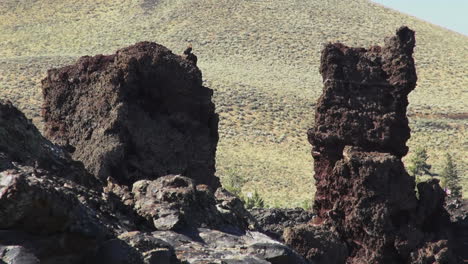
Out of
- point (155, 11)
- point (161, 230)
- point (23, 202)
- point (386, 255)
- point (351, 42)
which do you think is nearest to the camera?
point (23, 202)

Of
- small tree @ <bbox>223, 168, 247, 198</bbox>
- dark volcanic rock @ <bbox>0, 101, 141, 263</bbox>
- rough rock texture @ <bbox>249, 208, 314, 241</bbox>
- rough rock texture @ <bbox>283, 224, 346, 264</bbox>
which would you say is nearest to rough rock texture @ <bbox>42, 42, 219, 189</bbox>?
rough rock texture @ <bbox>283, 224, 346, 264</bbox>

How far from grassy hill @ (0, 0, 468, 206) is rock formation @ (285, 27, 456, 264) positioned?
27.1 meters

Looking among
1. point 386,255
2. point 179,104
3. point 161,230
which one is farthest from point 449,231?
point 161,230

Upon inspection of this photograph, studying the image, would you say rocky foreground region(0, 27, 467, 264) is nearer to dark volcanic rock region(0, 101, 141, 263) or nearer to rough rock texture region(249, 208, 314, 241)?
dark volcanic rock region(0, 101, 141, 263)

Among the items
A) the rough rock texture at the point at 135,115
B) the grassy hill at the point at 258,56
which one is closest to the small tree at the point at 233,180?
the grassy hill at the point at 258,56

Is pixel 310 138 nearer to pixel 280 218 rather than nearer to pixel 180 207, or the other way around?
pixel 280 218

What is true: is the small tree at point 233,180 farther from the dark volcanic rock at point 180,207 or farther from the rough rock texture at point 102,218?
the rough rock texture at point 102,218

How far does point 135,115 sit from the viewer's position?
52.9 feet

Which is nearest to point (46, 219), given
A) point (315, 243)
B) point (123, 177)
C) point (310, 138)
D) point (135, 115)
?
point (315, 243)

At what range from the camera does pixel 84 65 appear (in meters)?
17.0

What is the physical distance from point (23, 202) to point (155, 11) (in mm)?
116559

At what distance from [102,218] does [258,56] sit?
9319 cm

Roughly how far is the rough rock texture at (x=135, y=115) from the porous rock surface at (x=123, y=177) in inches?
0.8

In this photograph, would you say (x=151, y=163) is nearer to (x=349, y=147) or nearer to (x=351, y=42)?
(x=349, y=147)
